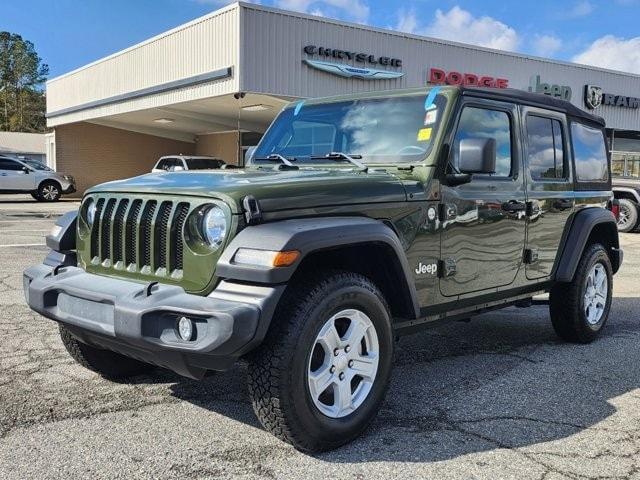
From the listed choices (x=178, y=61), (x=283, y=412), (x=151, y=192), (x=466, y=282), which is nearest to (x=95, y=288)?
(x=151, y=192)

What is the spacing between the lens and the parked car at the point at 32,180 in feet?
74.6

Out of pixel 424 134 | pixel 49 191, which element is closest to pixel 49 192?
pixel 49 191

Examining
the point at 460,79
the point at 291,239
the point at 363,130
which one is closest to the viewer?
the point at 291,239

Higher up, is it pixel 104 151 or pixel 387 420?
pixel 104 151

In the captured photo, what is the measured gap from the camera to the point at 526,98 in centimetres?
474

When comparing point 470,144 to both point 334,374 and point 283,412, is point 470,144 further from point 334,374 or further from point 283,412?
point 283,412

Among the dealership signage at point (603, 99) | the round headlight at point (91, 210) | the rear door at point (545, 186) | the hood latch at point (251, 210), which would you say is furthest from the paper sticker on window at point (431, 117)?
the dealership signage at point (603, 99)

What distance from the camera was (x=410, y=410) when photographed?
3762mm

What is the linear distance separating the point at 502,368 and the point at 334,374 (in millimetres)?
1953

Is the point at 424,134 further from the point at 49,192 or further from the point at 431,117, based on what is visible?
the point at 49,192

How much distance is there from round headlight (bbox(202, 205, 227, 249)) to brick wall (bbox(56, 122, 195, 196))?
93.5ft

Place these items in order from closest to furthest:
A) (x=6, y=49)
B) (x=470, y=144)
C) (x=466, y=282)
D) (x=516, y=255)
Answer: (x=470, y=144) → (x=466, y=282) → (x=516, y=255) → (x=6, y=49)

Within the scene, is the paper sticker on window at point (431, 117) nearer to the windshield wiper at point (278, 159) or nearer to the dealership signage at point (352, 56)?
the windshield wiper at point (278, 159)

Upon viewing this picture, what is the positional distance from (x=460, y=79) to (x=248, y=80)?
7.82 metres
